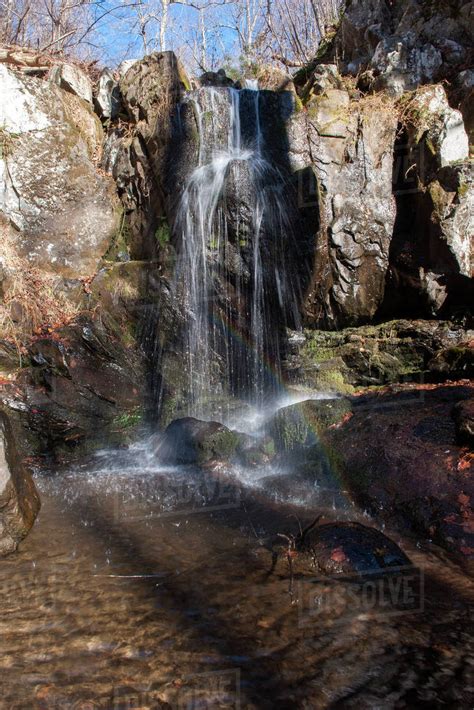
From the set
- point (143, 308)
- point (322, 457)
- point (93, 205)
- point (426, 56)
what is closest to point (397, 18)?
point (426, 56)

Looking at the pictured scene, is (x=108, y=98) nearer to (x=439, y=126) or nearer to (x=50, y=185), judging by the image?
(x=50, y=185)

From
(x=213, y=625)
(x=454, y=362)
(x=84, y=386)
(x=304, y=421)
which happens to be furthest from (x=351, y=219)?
(x=213, y=625)

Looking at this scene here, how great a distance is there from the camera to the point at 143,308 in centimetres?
791

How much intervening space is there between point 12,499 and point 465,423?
4044 millimetres

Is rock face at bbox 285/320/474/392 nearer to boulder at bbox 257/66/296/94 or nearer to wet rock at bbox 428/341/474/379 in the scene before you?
wet rock at bbox 428/341/474/379

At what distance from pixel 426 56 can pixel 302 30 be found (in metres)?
13.8

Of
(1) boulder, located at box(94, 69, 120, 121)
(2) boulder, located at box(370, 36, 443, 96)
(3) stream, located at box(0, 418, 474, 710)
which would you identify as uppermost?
(1) boulder, located at box(94, 69, 120, 121)

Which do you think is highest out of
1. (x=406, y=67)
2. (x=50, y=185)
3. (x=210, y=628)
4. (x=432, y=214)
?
(x=406, y=67)

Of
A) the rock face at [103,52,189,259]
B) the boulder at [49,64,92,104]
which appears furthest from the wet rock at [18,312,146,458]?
the boulder at [49,64,92,104]

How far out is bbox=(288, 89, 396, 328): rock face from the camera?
7.50m

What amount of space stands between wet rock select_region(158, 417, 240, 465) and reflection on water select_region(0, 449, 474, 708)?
170cm

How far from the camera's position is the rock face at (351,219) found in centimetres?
750

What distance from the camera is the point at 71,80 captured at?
33.9 ft

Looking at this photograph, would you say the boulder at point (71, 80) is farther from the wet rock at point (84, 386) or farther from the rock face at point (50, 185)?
the wet rock at point (84, 386)
